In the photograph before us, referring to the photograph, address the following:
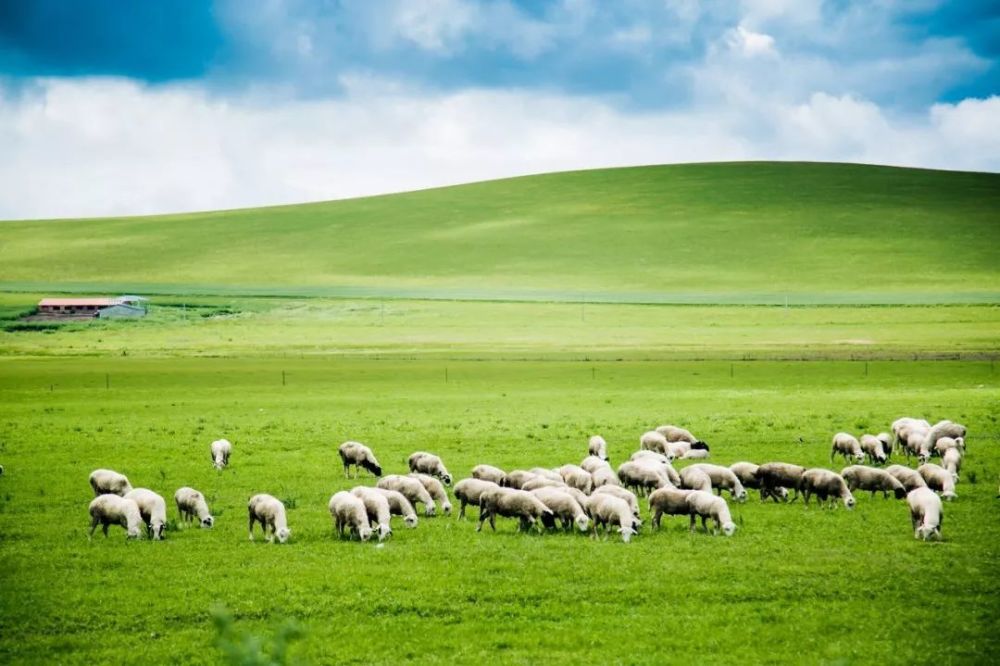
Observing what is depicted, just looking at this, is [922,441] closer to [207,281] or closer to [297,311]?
[297,311]

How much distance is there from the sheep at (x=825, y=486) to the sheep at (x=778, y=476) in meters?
0.27

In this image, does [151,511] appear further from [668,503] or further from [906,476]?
[906,476]

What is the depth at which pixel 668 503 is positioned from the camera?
60.3 ft

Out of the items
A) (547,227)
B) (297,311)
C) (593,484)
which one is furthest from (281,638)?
(547,227)

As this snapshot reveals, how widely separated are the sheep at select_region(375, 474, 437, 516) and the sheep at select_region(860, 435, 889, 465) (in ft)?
37.6

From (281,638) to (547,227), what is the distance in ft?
413

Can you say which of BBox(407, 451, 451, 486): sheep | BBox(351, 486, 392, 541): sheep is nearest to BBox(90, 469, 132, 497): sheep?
BBox(351, 486, 392, 541): sheep

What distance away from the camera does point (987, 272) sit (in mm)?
98750

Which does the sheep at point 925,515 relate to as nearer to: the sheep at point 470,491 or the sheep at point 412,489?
the sheep at point 470,491

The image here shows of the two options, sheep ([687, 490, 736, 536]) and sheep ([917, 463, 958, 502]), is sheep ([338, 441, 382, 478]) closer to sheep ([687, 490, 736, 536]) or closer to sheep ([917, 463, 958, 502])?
sheep ([687, 490, 736, 536])

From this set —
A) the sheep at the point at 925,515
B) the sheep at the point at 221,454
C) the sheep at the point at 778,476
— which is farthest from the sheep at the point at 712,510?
the sheep at the point at 221,454

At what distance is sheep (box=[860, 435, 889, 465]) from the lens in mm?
25000

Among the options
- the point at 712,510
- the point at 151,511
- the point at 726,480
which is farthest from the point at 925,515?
the point at 151,511

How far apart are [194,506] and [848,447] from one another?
1569 cm
